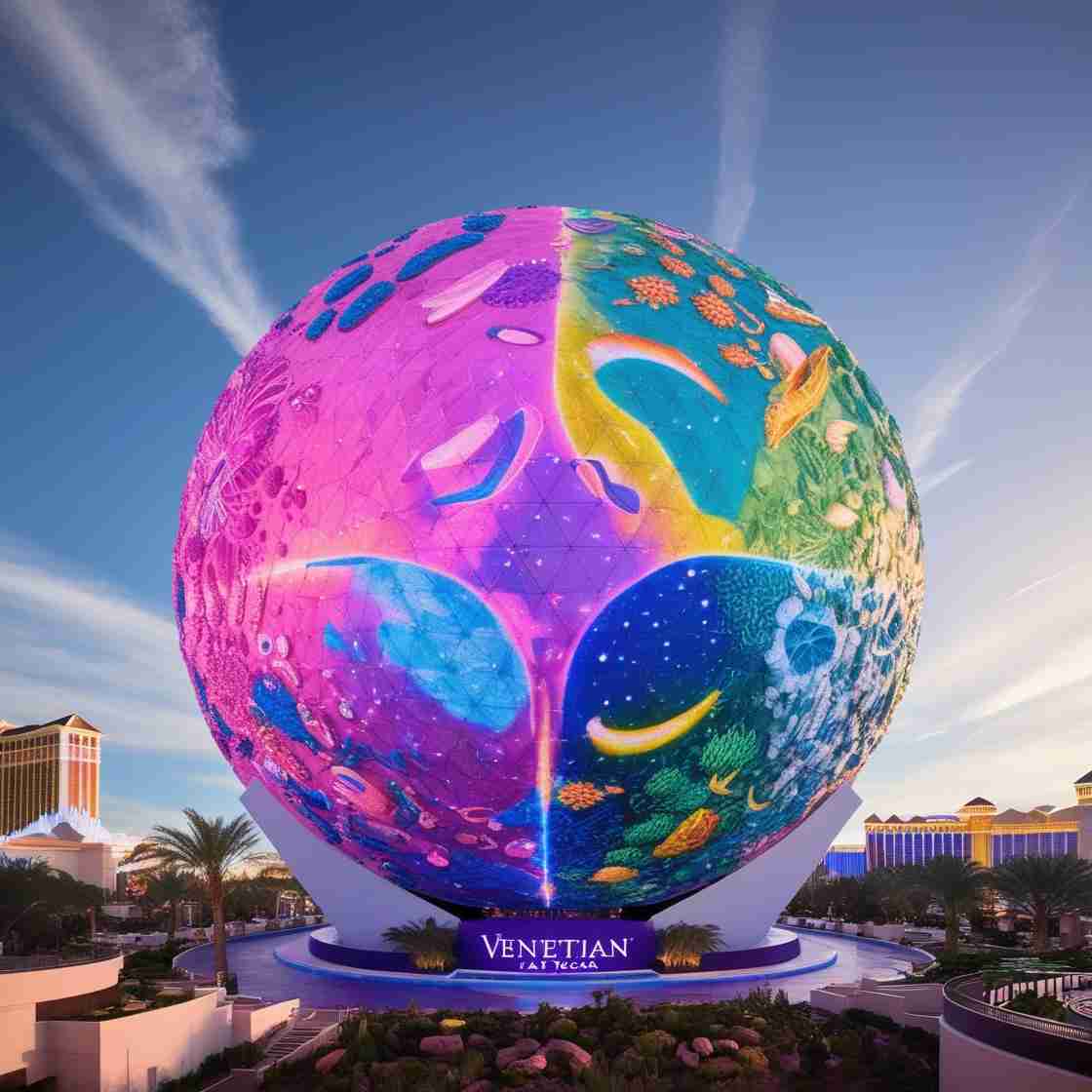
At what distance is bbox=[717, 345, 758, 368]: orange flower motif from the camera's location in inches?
758

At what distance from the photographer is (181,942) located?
32.2m

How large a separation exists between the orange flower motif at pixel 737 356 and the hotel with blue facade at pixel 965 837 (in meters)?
53.2

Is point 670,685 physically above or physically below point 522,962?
above

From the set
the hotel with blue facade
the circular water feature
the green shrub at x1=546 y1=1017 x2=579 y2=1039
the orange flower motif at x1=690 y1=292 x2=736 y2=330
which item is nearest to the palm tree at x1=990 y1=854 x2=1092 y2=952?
the circular water feature

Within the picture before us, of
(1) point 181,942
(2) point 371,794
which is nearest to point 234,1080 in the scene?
(2) point 371,794

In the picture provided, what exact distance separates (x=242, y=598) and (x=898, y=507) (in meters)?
10.2

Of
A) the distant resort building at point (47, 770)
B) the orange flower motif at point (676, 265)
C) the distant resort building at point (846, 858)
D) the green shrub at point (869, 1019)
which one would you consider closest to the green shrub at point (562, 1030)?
the green shrub at point (869, 1019)

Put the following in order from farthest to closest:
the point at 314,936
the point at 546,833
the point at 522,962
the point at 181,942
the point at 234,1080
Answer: the point at 181,942 < the point at 314,936 < the point at 522,962 < the point at 546,833 < the point at 234,1080

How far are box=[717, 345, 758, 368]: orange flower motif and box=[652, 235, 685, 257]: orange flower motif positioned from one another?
2.29 metres

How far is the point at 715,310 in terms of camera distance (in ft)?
65.4

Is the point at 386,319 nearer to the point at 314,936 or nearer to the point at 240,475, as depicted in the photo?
the point at 240,475

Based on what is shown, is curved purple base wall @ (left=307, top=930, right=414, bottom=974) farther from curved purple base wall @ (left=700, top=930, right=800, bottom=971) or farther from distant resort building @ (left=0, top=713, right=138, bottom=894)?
distant resort building @ (left=0, top=713, right=138, bottom=894)

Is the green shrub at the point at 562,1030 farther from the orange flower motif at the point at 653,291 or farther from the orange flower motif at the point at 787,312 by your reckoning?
the orange flower motif at the point at 787,312

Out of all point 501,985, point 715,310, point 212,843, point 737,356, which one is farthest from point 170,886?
point 737,356
